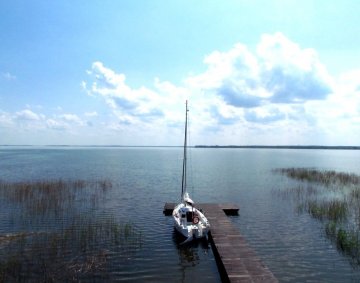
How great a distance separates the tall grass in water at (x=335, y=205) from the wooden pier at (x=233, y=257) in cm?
605

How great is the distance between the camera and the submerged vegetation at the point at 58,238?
16891 mm

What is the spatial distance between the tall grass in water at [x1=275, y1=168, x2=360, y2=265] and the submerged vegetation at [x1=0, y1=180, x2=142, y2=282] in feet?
41.4

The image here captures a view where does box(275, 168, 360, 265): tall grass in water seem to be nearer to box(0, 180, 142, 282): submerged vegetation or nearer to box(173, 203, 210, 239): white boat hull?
box(173, 203, 210, 239): white boat hull

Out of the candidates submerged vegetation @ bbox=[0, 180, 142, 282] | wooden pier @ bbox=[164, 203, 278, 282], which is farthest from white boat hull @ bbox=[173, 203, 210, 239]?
submerged vegetation @ bbox=[0, 180, 142, 282]

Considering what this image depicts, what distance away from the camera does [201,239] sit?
73.8 feet

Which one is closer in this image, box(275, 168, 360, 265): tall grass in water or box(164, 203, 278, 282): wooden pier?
box(164, 203, 278, 282): wooden pier

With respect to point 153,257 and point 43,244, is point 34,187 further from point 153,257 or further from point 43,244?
point 153,257

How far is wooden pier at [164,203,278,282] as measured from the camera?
1560cm

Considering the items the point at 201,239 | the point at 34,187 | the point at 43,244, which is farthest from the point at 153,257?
the point at 34,187

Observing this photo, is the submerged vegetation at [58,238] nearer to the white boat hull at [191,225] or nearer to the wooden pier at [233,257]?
the white boat hull at [191,225]

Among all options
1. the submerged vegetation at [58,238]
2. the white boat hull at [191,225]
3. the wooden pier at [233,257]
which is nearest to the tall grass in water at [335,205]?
the wooden pier at [233,257]

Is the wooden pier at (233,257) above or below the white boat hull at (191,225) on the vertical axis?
below

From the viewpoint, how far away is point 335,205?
102 ft

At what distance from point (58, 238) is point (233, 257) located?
1074 cm
